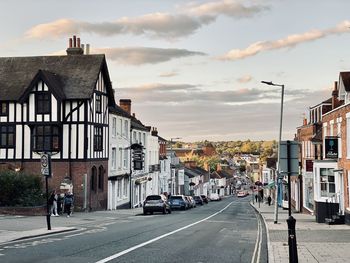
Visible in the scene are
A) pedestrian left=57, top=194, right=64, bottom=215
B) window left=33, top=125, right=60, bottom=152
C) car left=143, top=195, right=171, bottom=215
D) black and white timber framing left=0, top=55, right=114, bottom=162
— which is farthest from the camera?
car left=143, top=195, right=171, bottom=215

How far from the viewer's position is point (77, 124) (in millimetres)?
42062

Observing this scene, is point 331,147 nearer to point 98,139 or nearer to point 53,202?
point 53,202

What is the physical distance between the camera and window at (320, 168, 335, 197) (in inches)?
1351

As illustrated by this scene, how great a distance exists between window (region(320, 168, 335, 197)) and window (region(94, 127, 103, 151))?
18.6 meters

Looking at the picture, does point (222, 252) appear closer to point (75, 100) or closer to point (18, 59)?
point (75, 100)

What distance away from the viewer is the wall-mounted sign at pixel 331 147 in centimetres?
3102

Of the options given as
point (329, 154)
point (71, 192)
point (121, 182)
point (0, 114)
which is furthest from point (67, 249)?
point (121, 182)

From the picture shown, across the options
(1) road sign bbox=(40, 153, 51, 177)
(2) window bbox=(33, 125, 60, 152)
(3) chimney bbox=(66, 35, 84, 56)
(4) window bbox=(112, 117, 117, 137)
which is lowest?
(1) road sign bbox=(40, 153, 51, 177)

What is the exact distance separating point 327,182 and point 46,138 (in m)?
21.9

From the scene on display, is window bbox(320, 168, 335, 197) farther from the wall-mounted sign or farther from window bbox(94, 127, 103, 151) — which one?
window bbox(94, 127, 103, 151)

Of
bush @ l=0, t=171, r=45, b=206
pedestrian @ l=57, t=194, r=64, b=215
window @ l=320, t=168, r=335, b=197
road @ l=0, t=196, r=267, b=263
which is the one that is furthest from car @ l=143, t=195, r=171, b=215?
road @ l=0, t=196, r=267, b=263

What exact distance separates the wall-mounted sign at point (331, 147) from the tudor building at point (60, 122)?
19.3 metres

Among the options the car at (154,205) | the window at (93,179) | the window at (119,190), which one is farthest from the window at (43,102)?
the window at (119,190)

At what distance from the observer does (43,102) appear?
42281 mm
